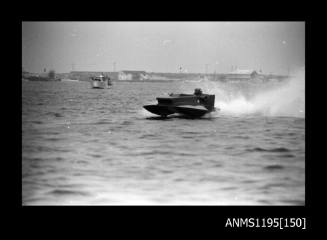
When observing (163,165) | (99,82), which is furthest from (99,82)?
Result: (163,165)

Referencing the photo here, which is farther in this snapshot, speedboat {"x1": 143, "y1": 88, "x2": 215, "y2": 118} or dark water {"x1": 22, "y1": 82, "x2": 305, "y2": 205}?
speedboat {"x1": 143, "y1": 88, "x2": 215, "y2": 118}

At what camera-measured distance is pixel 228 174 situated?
14.2 meters

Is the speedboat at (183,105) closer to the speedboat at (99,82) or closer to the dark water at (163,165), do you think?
the dark water at (163,165)

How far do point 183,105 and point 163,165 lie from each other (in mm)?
15378

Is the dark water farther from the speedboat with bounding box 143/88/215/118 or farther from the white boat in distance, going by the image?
the white boat in distance

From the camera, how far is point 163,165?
15844 mm

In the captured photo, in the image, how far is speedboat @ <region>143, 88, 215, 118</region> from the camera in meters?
30.4

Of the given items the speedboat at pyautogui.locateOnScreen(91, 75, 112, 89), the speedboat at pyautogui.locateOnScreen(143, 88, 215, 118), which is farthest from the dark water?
the speedboat at pyautogui.locateOnScreen(91, 75, 112, 89)

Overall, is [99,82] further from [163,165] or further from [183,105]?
[163,165]

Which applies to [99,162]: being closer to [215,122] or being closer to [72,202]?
[72,202]

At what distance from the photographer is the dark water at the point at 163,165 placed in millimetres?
11820

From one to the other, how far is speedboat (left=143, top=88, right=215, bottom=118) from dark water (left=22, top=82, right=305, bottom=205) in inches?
143

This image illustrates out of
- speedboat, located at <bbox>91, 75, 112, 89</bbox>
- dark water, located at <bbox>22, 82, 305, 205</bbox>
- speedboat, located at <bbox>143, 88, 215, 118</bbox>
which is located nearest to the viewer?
dark water, located at <bbox>22, 82, 305, 205</bbox>

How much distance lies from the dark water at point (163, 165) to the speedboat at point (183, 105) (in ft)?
11.9
